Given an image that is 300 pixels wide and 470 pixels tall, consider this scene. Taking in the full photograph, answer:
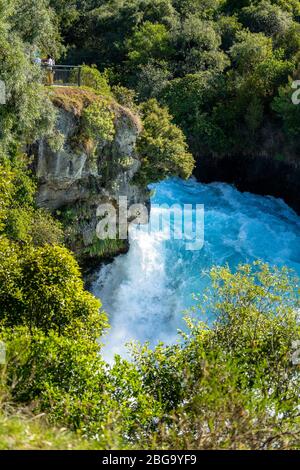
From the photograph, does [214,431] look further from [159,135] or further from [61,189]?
[159,135]

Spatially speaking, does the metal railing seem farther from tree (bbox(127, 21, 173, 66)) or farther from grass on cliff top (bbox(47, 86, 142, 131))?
tree (bbox(127, 21, 173, 66))

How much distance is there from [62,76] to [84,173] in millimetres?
5205

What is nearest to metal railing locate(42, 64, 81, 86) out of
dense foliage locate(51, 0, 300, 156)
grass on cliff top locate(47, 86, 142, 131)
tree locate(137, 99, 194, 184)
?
grass on cliff top locate(47, 86, 142, 131)

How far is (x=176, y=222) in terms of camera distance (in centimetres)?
3534

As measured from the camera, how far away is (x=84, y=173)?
84.0 ft

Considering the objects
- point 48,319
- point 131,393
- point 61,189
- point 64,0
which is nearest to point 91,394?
point 131,393

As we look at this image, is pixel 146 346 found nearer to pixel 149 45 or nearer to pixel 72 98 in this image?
pixel 72 98

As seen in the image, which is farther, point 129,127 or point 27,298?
point 129,127

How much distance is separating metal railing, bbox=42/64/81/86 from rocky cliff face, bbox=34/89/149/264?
4.06ft

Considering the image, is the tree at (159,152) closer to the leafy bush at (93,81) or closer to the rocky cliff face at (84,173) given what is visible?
the rocky cliff face at (84,173)

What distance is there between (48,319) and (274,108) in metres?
30.9

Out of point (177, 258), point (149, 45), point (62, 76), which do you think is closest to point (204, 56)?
point (149, 45)

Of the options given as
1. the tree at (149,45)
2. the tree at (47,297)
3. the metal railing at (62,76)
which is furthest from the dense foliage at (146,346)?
the tree at (149,45)

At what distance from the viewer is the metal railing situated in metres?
25.0
